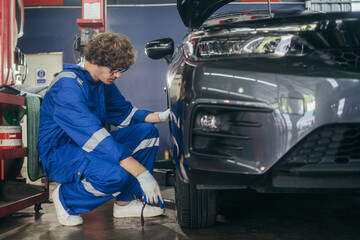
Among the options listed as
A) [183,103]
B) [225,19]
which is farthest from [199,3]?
[183,103]

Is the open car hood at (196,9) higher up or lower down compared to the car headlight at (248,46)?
higher up

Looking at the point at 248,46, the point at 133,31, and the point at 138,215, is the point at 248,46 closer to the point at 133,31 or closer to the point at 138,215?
the point at 138,215

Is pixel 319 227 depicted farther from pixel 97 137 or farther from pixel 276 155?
pixel 97 137

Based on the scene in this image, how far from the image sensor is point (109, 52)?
194cm

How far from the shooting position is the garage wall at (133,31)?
688 cm

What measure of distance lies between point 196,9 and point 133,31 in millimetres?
5496

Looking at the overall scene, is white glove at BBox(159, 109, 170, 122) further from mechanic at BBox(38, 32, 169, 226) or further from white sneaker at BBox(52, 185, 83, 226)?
white sneaker at BBox(52, 185, 83, 226)

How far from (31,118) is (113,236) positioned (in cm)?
85

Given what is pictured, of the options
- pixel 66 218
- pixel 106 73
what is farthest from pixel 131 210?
pixel 106 73

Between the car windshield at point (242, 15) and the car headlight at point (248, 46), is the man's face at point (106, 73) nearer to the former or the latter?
the car windshield at point (242, 15)

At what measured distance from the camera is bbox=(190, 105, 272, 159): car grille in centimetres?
117

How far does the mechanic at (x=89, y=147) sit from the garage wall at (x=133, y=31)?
4.70m

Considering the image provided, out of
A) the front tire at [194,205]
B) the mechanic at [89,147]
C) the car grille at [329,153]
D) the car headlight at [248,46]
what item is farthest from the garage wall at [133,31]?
the car grille at [329,153]

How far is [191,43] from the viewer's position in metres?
1.37
